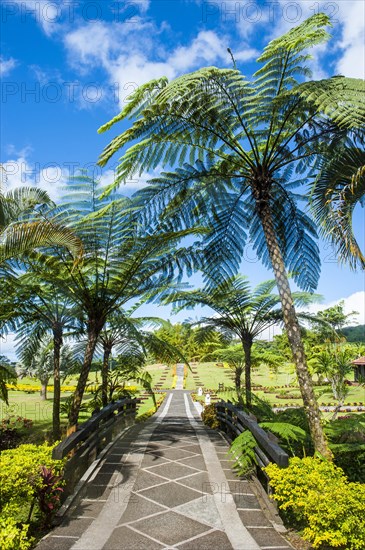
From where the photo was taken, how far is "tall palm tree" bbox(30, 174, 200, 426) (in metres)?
8.21

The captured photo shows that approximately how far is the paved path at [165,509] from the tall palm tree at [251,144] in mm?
1789

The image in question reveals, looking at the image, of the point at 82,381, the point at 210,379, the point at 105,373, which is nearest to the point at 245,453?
the point at 82,381

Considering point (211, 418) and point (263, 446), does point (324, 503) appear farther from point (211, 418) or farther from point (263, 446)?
point (211, 418)

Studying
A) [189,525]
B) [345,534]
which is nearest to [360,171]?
[345,534]

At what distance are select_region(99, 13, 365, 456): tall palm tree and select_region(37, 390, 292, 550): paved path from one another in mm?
1789

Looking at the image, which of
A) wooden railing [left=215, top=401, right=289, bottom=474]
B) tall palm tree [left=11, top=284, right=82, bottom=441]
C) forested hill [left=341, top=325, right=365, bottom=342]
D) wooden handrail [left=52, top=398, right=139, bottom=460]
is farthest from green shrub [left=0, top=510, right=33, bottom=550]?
forested hill [left=341, top=325, right=365, bottom=342]

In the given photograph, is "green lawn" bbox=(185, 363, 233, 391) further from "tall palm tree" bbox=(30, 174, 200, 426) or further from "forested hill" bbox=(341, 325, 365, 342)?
Answer: "tall palm tree" bbox=(30, 174, 200, 426)

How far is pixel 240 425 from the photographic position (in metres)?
7.93

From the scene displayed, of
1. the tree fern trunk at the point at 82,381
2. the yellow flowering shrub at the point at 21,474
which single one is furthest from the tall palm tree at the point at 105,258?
the yellow flowering shrub at the point at 21,474

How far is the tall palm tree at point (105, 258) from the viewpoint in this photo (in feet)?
26.9

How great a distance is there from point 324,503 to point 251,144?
547 centimetres

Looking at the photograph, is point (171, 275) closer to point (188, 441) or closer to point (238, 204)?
point (238, 204)

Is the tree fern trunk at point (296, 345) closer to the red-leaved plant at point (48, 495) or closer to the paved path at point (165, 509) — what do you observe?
the paved path at point (165, 509)

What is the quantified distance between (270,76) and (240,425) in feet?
21.3
